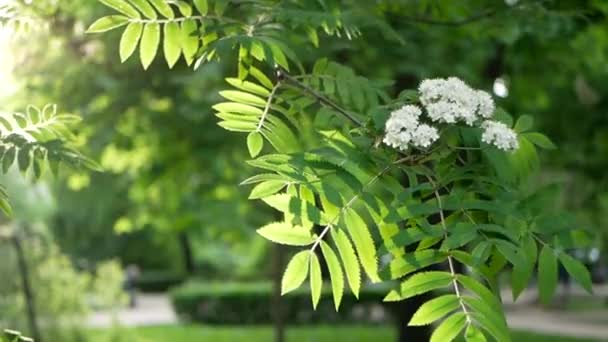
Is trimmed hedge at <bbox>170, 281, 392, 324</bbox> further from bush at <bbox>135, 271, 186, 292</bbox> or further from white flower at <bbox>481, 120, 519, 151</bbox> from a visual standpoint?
white flower at <bbox>481, 120, 519, 151</bbox>

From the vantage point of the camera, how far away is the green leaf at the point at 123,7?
8.38 ft

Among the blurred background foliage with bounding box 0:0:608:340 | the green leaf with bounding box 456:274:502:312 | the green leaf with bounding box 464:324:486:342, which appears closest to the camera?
the green leaf with bounding box 464:324:486:342

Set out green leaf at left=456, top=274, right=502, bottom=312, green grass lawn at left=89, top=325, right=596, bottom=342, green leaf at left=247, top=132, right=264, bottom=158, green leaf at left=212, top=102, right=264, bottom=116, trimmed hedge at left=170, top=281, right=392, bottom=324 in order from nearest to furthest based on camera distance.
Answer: green leaf at left=456, top=274, right=502, bottom=312
green leaf at left=247, top=132, right=264, bottom=158
green leaf at left=212, top=102, right=264, bottom=116
green grass lawn at left=89, top=325, right=596, bottom=342
trimmed hedge at left=170, top=281, right=392, bottom=324

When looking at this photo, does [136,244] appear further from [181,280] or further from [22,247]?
[22,247]

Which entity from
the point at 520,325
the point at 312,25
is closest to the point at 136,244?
the point at 520,325

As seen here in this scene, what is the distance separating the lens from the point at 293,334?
1585cm

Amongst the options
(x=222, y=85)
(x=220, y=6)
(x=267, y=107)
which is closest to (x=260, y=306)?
(x=222, y=85)

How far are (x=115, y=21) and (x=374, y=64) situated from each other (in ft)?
16.7

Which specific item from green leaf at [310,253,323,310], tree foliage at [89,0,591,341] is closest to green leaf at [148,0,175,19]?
tree foliage at [89,0,591,341]

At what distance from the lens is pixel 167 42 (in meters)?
2.70

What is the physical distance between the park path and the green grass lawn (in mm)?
646

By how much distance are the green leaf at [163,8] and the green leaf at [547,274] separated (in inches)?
50.6

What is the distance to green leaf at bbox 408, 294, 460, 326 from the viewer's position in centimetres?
201

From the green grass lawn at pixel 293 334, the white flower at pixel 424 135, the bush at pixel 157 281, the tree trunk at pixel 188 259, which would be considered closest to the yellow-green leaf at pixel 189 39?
the white flower at pixel 424 135
